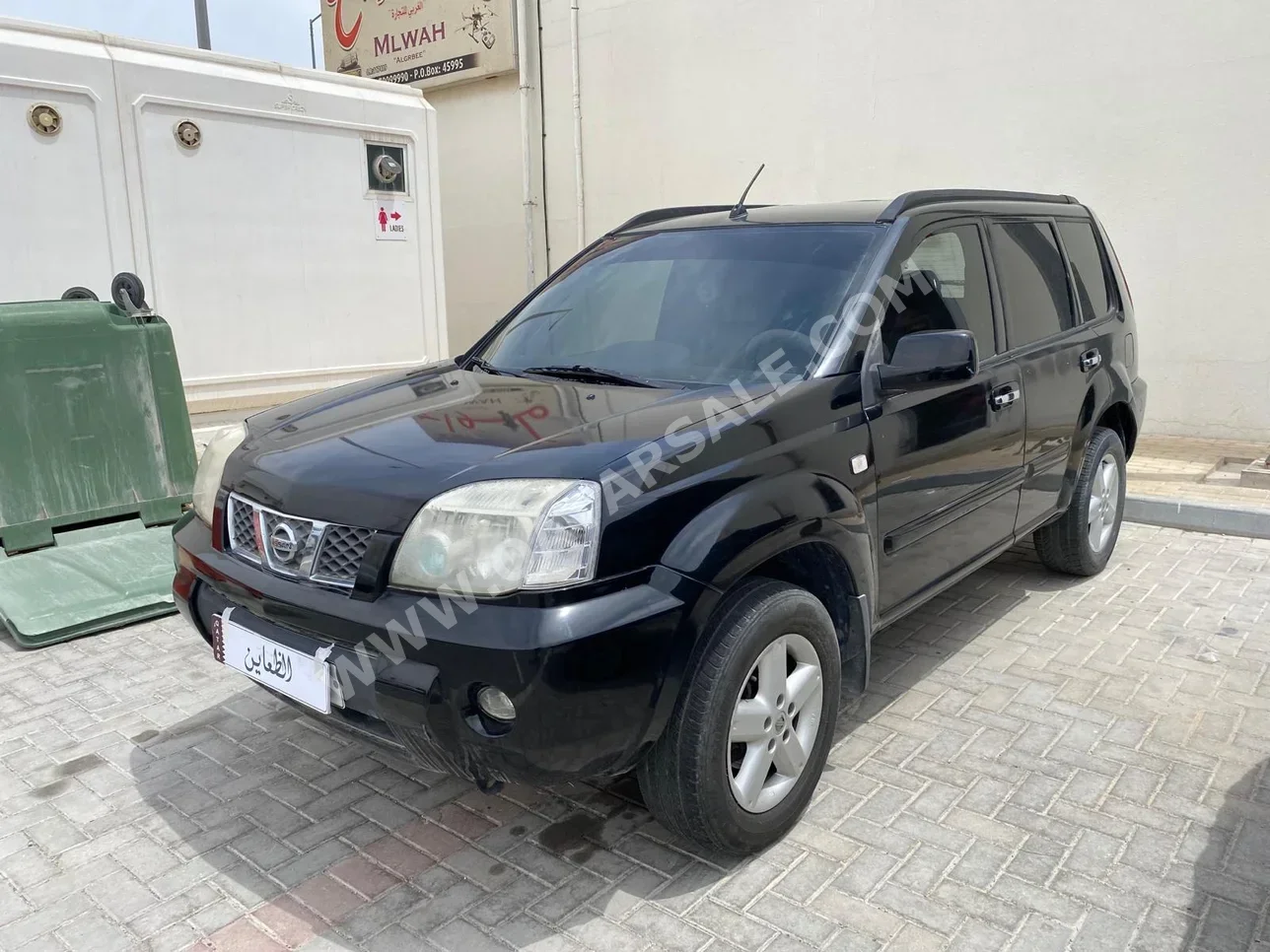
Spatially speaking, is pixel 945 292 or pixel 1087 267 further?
pixel 1087 267

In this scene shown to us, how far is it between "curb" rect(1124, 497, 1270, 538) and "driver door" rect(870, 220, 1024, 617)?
2.38 meters

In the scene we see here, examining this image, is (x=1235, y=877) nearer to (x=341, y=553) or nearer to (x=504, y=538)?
(x=504, y=538)

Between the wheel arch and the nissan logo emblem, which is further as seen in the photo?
the wheel arch

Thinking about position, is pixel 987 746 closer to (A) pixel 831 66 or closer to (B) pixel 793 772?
(B) pixel 793 772

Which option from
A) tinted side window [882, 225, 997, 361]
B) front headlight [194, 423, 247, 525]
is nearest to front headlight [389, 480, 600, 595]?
front headlight [194, 423, 247, 525]

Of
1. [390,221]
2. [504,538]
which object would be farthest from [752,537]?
[390,221]

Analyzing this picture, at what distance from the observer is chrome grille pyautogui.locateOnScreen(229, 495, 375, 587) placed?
248 centimetres

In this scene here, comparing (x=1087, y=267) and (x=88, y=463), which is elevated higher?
(x=1087, y=267)

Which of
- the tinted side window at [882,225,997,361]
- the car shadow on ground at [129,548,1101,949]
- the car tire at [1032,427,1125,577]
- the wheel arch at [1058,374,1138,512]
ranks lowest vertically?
the car shadow on ground at [129,548,1101,949]

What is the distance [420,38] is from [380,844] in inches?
438

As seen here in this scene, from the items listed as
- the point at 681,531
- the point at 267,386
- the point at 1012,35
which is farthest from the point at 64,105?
the point at 1012,35

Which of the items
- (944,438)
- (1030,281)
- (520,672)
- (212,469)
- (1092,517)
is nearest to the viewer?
(520,672)

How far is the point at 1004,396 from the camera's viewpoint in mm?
3703

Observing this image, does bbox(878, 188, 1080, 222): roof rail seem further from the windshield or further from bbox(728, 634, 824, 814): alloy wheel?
bbox(728, 634, 824, 814): alloy wheel
